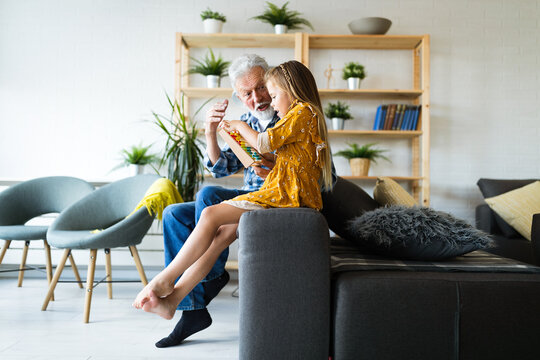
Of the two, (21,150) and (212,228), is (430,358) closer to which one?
(212,228)

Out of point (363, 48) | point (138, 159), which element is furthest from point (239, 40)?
point (138, 159)

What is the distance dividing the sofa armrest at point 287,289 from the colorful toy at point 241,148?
21.3 inches

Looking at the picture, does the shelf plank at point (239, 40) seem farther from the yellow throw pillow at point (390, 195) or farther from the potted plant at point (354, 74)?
the yellow throw pillow at point (390, 195)

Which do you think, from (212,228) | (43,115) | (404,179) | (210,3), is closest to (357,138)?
(404,179)

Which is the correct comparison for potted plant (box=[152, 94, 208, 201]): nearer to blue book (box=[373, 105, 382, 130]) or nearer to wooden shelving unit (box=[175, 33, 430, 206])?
wooden shelving unit (box=[175, 33, 430, 206])

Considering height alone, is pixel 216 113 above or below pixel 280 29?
below

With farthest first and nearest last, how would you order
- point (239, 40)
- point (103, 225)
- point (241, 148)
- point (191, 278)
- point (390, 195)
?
point (239, 40) → point (103, 225) → point (390, 195) → point (241, 148) → point (191, 278)

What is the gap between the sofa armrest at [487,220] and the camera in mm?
3043

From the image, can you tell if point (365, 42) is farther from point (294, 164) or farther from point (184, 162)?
point (294, 164)

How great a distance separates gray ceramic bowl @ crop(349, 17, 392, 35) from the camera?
347 centimetres

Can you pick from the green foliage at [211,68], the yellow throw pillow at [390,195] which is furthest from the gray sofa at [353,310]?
the green foliage at [211,68]

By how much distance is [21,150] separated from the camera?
12.4 ft

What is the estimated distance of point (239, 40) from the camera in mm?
3580

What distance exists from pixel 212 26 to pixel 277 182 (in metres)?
2.35
